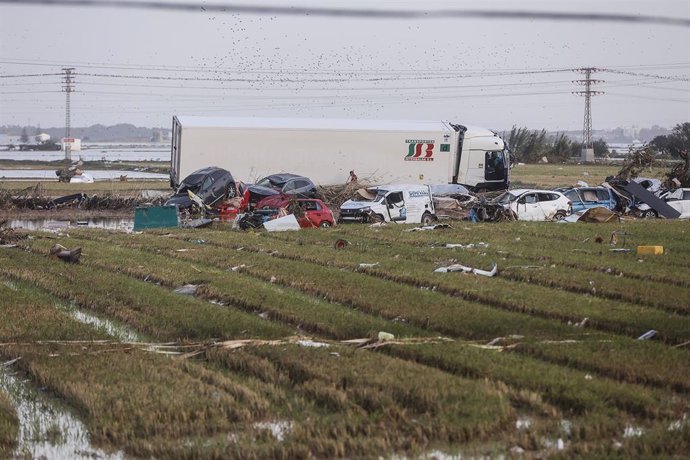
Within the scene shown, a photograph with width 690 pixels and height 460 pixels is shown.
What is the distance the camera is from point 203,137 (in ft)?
150

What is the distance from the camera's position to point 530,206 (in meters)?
37.4

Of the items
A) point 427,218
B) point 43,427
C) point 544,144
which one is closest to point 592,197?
point 427,218

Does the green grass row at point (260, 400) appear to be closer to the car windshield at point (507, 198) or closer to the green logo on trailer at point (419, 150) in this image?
the car windshield at point (507, 198)

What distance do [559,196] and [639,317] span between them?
22684 millimetres

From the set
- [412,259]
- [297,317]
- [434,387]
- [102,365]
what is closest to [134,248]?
[412,259]

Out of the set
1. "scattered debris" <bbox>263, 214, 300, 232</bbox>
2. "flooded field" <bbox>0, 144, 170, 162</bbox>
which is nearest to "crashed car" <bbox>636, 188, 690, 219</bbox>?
"scattered debris" <bbox>263, 214, 300, 232</bbox>

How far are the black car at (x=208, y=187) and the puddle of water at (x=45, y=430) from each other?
28.8 meters

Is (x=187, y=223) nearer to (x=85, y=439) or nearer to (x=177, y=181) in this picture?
(x=177, y=181)

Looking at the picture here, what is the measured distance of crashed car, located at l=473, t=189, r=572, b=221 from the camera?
1451 inches

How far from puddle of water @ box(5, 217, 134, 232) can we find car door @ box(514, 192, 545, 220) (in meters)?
13.8

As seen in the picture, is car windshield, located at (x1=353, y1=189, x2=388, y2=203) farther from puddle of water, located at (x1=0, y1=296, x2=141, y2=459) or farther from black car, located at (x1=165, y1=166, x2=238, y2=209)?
puddle of water, located at (x1=0, y1=296, x2=141, y2=459)

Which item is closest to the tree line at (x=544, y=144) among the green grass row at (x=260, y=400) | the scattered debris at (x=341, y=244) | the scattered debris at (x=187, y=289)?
the scattered debris at (x=341, y=244)

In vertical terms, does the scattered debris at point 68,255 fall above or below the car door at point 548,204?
below

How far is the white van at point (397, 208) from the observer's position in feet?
122
